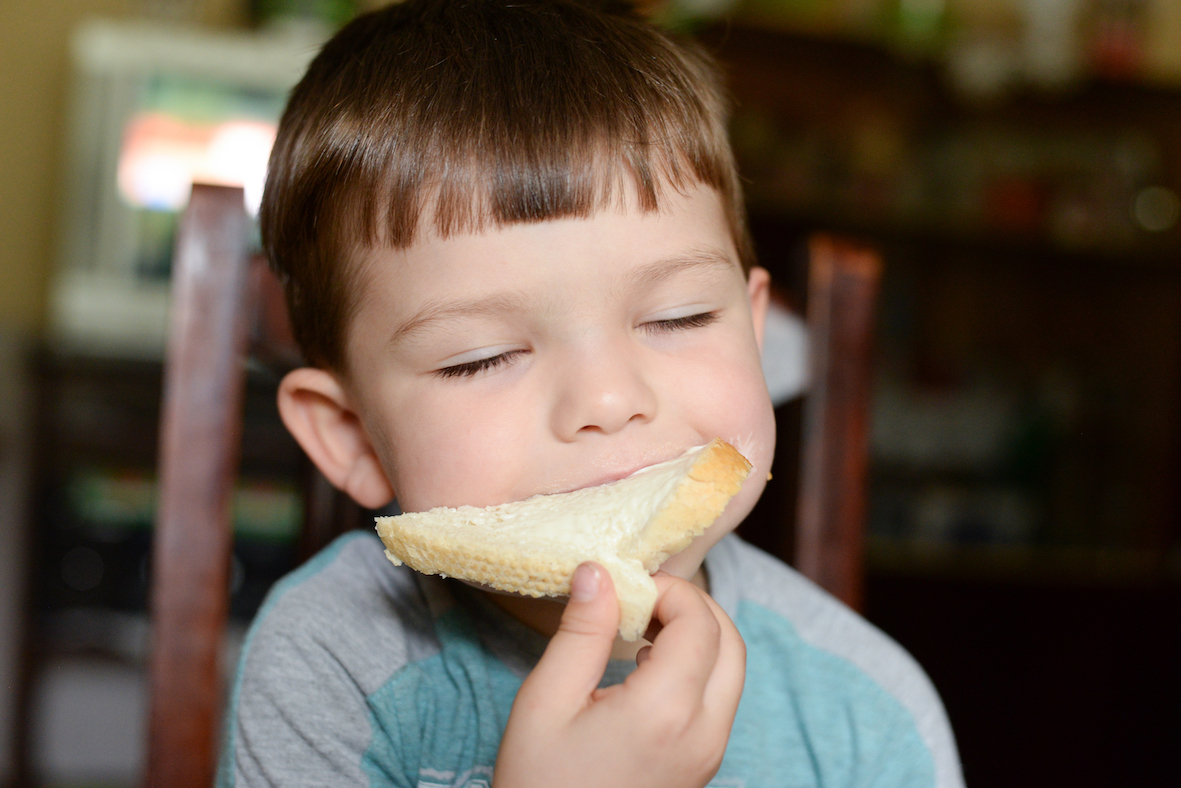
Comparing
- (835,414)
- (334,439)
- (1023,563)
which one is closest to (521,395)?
(334,439)

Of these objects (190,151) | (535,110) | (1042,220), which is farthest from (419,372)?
(1042,220)

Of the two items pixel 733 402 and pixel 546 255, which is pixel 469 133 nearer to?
pixel 546 255

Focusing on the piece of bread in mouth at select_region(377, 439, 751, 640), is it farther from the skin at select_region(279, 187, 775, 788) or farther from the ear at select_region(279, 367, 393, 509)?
the ear at select_region(279, 367, 393, 509)

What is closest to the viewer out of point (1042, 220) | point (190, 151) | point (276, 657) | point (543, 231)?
point (543, 231)

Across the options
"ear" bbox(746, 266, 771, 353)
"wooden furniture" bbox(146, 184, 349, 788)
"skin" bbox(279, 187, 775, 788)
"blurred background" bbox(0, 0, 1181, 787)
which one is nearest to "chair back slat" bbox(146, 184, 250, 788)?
Result: "wooden furniture" bbox(146, 184, 349, 788)

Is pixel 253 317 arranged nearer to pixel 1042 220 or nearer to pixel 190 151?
pixel 190 151

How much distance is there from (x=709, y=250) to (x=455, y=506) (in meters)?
0.26

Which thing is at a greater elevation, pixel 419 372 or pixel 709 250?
pixel 709 250

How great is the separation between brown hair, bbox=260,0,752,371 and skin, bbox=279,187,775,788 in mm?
24

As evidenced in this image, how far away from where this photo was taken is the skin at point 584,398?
0.53m

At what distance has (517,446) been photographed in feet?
2.09

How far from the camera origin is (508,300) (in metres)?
0.63

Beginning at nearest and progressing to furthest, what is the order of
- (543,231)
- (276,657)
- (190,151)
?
(543,231) < (276,657) < (190,151)

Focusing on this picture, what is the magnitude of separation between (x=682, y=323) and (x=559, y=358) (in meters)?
0.11
